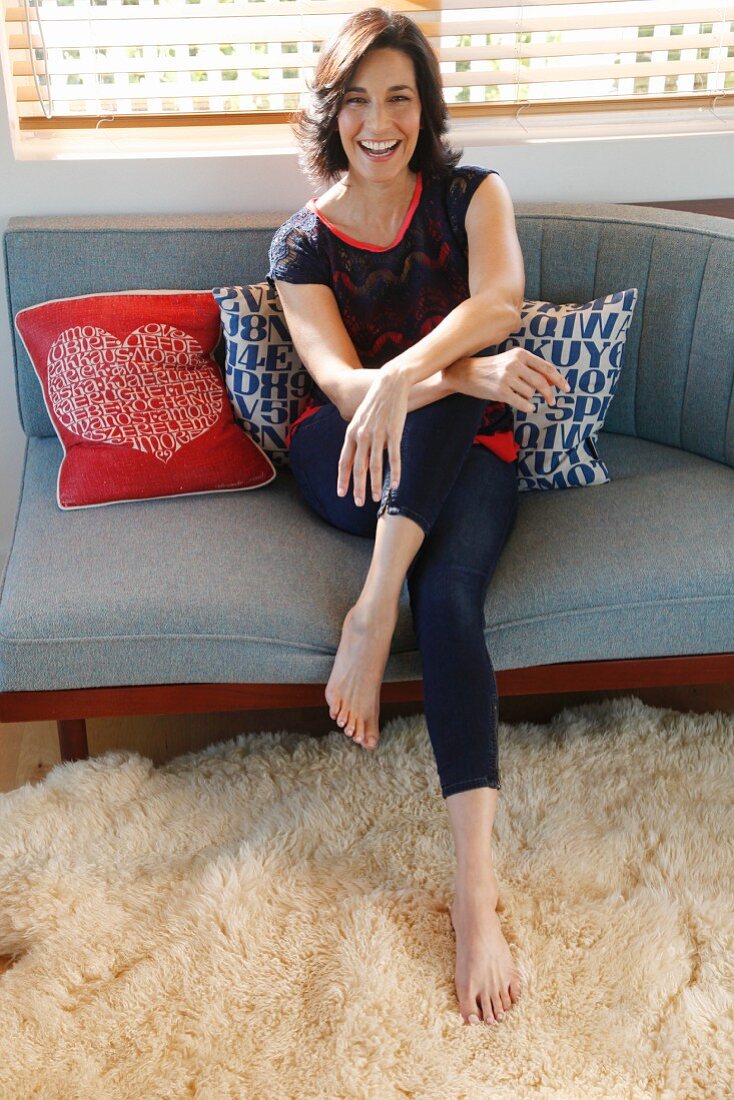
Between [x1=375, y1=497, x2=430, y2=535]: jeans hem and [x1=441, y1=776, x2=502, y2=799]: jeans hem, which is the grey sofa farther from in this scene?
[x1=441, y1=776, x2=502, y2=799]: jeans hem

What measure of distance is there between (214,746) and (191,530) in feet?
1.31

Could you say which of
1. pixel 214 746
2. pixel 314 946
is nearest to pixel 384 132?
pixel 214 746

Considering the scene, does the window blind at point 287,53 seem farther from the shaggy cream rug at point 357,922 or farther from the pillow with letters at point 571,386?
the shaggy cream rug at point 357,922

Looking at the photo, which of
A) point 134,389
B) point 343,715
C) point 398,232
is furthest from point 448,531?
point 134,389

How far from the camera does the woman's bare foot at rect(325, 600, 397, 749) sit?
62.5 inches

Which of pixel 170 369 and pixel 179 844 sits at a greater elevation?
pixel 170 369

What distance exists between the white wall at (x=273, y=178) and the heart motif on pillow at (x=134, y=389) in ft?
1.23

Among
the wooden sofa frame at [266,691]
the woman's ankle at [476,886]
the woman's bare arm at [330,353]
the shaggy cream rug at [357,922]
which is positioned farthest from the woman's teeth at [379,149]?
→ the woman's ankle at [476,886]

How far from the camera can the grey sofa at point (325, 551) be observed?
63.7 inches

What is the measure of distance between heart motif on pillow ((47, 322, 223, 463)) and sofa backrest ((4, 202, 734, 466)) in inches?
6.3

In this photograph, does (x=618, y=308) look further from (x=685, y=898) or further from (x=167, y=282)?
(x=685, y=898)

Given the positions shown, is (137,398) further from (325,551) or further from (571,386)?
(571,386)

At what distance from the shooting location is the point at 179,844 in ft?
5.49

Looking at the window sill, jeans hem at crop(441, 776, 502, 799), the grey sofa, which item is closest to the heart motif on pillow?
the grey sofa
